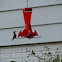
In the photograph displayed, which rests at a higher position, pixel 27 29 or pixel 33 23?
pixel 33 23

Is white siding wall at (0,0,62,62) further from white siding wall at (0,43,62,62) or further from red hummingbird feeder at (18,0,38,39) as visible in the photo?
red hummingbird feeder at (18,0,38,39)

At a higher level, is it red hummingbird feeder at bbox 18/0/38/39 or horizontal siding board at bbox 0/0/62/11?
horizontal siding board at bbox 0/0/62/11

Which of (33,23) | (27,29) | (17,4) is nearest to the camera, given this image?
(27,29)

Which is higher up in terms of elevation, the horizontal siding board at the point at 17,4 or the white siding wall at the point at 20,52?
the horizontal siding board at the point at 17,4

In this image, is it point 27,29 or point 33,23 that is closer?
point 27,29

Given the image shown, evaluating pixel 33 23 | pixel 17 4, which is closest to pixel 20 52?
pixel 33 23

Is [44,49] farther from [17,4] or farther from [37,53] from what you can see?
[17,4]

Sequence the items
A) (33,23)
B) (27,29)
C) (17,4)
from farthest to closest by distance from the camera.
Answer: (17,4)
(33,23)
(27,29)

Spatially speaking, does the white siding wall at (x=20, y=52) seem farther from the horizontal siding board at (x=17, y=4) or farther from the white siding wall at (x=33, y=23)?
the horizontal siding board at (x=17, y=4)

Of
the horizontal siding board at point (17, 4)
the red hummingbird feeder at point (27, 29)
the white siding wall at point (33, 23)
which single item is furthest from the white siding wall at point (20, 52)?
the red hummingbird feeder at point (27, 29)

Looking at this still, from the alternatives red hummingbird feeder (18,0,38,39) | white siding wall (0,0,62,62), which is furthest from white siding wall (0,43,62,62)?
red hummingbird feeder (18,0,38,39)

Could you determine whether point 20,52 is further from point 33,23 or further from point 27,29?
point 27,29

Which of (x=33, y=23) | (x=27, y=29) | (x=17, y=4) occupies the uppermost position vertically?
(x=17, y=4)

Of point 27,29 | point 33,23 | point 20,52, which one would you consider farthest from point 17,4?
point 27,29
